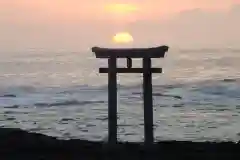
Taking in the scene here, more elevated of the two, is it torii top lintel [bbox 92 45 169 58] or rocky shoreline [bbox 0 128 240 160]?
torii top lintel [bbox 92 45 169 58]

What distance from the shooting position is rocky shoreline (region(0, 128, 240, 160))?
10078 millimetres

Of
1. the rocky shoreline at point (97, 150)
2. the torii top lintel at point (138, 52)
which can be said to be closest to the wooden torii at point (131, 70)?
the torii top lintel at point (138, 52)

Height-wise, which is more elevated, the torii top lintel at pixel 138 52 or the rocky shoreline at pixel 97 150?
the torii top lintel at pixel 138 52

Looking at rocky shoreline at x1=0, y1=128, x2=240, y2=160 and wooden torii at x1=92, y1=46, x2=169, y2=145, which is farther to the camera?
rocky shoreline at x1=0, y1=128, x2=240, y2=160

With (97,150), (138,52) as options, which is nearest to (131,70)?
(138,52)

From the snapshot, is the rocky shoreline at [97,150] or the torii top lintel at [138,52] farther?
the rocky shoreline at [97,150]

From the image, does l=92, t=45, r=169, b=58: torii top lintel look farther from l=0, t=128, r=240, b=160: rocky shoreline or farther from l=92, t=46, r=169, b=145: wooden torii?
l=0, t=128, r=240, b=160: rocky shoreline

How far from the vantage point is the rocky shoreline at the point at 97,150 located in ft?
33.1

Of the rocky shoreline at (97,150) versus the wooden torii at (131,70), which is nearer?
the wooden torii at (131,70)

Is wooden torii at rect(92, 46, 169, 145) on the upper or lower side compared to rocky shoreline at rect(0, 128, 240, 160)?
upper

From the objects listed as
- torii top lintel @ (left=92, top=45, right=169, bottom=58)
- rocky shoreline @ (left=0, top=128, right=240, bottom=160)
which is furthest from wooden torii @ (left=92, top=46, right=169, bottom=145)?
rocky shoreline @ (left=0, top=128, right=240, bottom=160)

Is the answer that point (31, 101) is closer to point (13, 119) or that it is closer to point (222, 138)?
point (13, 119)

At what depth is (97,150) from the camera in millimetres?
10477

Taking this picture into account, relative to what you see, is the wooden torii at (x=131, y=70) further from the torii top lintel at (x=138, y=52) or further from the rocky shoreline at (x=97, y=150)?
the rocky shoreline at (x=97, y=150)
